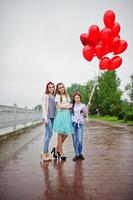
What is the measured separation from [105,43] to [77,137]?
2.44 metres

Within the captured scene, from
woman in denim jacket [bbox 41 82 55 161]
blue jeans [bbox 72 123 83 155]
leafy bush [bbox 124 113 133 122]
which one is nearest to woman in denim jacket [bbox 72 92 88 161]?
blue jeans [bbox 72 123 83 155]

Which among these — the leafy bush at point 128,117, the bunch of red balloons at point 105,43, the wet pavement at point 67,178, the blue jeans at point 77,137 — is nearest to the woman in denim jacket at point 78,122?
the blue jeans at point 77,137

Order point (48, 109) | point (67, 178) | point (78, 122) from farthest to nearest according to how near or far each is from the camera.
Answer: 1. point (78, 122)
2. point (48, 109)
3. point (67, 178)

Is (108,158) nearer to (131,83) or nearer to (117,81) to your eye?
(131,83)

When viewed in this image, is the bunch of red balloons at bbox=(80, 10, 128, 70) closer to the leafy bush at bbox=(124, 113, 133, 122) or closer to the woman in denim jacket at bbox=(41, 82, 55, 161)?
the woman in denim jacket at bbox=(41, 82, 55, 161)

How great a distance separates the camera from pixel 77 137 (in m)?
7.15

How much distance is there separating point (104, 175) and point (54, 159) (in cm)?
210

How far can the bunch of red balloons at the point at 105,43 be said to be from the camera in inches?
277

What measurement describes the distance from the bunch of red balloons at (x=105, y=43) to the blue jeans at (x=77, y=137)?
1.70m

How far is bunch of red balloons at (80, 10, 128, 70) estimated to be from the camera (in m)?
7.04

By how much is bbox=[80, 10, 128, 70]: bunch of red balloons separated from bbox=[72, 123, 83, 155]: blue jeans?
170 centimetres

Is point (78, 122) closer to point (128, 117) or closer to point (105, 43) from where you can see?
point (105, 43)

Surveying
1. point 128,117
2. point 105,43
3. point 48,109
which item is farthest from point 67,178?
point 128,117

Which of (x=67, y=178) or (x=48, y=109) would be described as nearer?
(x=67, y=178)
